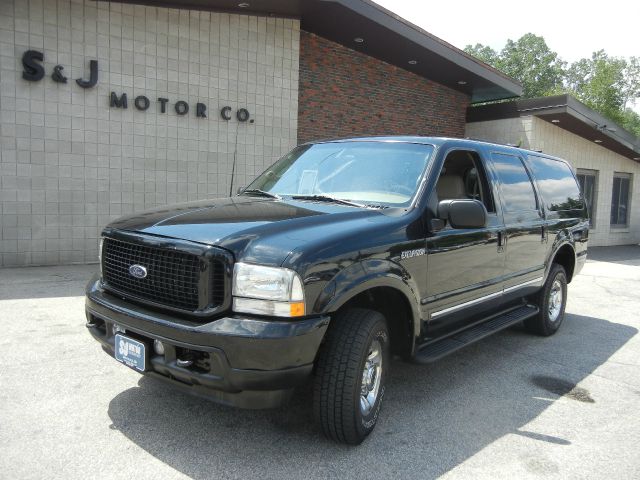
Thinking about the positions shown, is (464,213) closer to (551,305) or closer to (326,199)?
(326,199)

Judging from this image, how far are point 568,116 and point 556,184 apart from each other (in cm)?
850

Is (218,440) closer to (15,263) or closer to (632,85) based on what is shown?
(15,263)

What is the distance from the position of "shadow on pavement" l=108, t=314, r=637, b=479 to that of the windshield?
155 cm

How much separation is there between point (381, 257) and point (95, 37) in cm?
806

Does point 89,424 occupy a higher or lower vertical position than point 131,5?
lower

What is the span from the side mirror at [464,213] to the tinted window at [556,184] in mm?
2243

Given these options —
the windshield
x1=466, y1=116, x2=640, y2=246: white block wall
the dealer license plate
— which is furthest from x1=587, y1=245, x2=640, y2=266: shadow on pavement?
the dealer license plate

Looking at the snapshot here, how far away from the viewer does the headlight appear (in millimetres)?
2811

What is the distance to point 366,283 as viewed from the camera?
3.18m

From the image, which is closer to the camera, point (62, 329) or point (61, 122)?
point (62, 329)

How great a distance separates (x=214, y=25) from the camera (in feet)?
33.5

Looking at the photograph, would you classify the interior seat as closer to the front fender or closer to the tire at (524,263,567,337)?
the front fender

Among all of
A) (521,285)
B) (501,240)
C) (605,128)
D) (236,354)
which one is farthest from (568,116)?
(236,354)

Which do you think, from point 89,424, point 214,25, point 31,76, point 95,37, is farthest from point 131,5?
point 89,424
